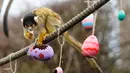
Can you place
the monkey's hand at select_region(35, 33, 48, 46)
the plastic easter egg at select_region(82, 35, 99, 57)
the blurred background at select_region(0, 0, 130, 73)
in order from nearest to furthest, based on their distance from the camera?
the plastic easter egg at select_region(82, 35, 99, 57), the monkey's hand at select_region(35, 33, 48, 46), the blurred background at select_region(0, 0, 130, 73)

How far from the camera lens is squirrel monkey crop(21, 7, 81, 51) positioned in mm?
1043

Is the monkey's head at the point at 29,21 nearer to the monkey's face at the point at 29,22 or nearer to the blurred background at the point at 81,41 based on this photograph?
the monkey's face at the point at 29,22

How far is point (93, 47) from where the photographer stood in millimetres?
958

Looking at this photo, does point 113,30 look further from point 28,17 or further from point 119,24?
point 28,17

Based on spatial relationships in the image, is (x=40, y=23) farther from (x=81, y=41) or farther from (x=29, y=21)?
(x=81, y=41)

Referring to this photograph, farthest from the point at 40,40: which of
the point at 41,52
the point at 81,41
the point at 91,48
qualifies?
the point at 81,41

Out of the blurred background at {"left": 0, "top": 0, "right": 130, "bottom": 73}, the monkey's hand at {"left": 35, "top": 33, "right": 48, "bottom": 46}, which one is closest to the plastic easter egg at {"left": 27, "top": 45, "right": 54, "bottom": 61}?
the monkey's hand at {"left": 35, "top": 33, "right": 48, "bottom": 46}

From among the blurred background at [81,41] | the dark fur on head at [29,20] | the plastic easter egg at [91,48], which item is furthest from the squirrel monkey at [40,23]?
the blurred background at [81,41]

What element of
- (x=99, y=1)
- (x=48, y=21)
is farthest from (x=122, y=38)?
(x=99, y=1)

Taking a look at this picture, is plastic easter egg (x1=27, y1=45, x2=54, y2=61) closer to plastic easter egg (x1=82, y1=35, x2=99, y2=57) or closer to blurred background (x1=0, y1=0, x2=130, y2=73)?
plastic easter egg (x1=82, y1=35, x2=99, y2=57)

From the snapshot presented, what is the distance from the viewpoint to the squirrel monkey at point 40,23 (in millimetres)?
1043

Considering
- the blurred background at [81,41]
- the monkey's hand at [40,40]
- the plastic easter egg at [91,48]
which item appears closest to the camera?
the plastic easter egg at [91,48]

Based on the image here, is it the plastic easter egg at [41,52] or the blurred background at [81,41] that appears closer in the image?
the plastic easter egg at [41,52]

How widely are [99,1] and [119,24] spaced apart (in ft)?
8.55
